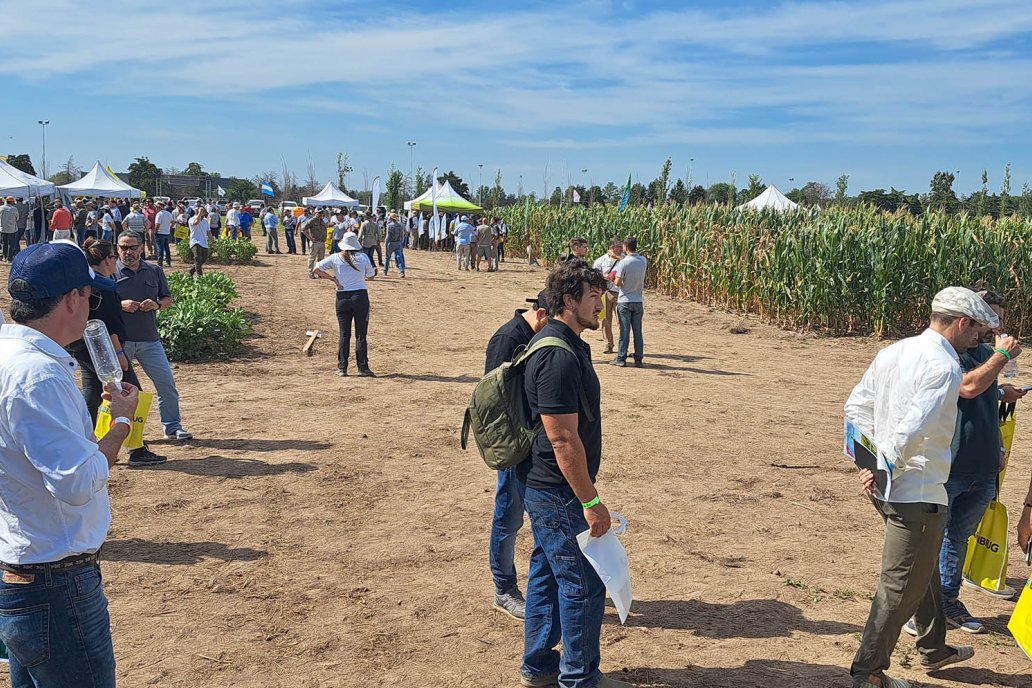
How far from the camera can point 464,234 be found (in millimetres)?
29719

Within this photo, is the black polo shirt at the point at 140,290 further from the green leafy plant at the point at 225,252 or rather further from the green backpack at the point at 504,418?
the green leafy plant at the point at 225,252

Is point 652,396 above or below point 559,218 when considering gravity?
below

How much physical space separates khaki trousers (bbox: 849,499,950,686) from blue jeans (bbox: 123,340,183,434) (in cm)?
629

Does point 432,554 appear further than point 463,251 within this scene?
No

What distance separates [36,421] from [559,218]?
3093 cm

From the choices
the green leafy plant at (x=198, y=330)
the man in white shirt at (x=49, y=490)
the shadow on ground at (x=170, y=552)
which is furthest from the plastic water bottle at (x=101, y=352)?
the green leafy plant at (x=198, y=330)

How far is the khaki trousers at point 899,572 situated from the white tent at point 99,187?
38.2m

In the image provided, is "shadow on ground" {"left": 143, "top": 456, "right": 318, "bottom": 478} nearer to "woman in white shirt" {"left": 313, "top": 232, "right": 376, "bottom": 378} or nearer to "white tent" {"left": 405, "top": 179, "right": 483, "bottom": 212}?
"woman in white shirt" {"left": 313, "top": 232, "right": 376, "bottom": 378}

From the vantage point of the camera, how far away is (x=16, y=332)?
2.50 metres

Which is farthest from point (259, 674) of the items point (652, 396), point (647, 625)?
point (652, 396)

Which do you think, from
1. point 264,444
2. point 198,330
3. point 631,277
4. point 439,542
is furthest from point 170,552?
point 631,277

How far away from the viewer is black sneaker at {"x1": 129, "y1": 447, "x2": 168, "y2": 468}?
764cm

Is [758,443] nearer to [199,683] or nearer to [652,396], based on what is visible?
[652,396]

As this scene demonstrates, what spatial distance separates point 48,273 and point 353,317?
363 inches
